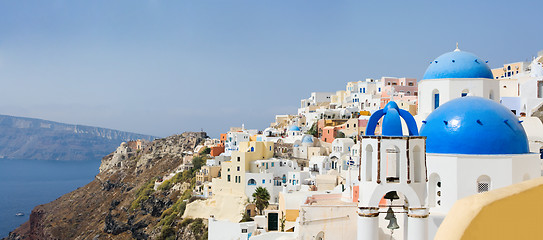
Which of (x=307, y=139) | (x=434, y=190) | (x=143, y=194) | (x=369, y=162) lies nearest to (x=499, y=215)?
(x=369, y=162)

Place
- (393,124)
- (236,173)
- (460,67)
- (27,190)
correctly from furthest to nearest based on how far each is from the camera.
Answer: (27,190), (236,173), (460,67), (393,124)

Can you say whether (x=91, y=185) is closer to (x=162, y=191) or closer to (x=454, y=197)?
(x=162, y=191)

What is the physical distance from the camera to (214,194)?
4269 cm

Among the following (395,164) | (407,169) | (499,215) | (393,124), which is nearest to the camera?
(499,215)

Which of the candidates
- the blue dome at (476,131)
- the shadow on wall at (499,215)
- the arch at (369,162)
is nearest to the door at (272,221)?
the blue dome at (476,131)

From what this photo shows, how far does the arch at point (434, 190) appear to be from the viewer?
611 inches

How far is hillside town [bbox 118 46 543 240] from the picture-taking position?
11.4 m

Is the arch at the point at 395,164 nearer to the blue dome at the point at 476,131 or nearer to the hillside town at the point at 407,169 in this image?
the hillside town at the point at 407,169

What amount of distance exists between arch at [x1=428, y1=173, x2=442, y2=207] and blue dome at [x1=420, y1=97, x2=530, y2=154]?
886 millimetres

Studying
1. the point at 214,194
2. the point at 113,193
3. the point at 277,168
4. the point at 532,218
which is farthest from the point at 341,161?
the point at 113,193

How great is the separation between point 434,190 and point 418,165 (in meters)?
4.40

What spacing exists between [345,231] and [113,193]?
62.9 m

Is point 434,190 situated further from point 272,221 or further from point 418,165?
point 272,221

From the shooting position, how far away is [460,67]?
2167 centimetres
